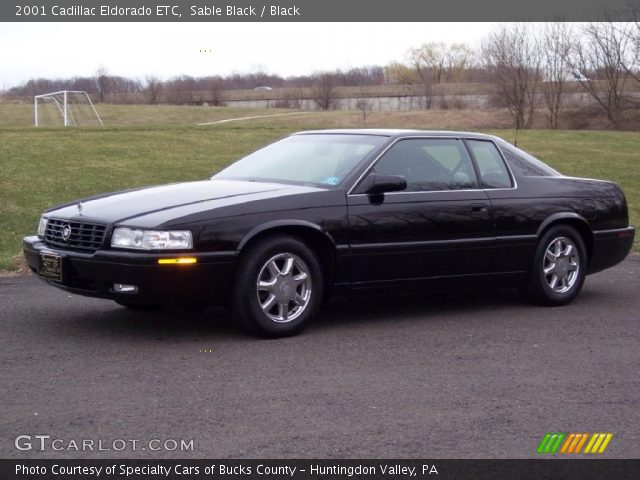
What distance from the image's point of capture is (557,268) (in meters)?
8.30

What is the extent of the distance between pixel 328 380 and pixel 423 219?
2.17 m

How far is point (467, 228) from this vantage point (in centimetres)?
761

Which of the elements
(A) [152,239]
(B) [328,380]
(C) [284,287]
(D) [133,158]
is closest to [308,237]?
(C) [284,287]

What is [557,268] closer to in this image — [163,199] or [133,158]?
[163,199]

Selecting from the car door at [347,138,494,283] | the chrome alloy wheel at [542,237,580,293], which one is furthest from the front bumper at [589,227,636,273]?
the car door at [347,138,494,283]

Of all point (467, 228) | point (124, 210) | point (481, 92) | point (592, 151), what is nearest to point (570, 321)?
point (467, 228)

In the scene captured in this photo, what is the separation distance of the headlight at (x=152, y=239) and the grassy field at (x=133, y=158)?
395 cm

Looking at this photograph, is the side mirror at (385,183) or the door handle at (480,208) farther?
the door handle at (480,208)

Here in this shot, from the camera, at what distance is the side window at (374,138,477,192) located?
7.45m

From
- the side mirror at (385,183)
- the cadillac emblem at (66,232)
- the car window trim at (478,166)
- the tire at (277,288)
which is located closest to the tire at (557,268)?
the car window trim at (478,166)

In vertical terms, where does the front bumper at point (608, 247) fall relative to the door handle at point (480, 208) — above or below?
below

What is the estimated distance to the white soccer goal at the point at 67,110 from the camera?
43531mm
